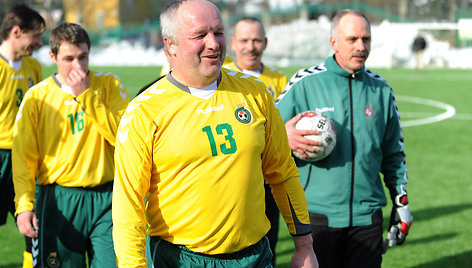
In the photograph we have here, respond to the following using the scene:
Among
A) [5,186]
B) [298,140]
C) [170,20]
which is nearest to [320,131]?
[298,140]

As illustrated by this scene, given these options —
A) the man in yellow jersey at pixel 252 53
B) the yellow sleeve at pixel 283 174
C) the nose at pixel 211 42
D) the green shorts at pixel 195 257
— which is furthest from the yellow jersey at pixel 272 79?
the nose at pixel 211 42

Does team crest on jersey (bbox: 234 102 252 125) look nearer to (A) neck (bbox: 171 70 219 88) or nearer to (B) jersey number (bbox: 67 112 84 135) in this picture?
(A) neck (bbox: 171 70 219 88)

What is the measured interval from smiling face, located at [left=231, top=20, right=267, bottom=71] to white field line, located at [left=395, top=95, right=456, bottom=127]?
10.6 metres

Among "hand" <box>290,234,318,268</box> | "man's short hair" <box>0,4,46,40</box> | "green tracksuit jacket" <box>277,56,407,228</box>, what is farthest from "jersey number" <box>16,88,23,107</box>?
"hand" <box>290,234,318,268</box>

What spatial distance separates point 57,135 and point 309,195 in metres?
2.11

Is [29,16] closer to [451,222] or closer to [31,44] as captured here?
[31,44]

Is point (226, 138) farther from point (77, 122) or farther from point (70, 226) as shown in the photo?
point (70, 226)

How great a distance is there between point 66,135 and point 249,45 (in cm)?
270

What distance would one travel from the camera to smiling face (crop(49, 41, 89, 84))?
15.5ft

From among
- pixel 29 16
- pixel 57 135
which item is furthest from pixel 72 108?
pixel 29 16

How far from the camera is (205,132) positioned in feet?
9.51

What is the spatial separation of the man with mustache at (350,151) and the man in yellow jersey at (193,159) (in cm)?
156

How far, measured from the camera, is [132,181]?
2.85 meters

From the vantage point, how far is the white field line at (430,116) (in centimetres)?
1680
